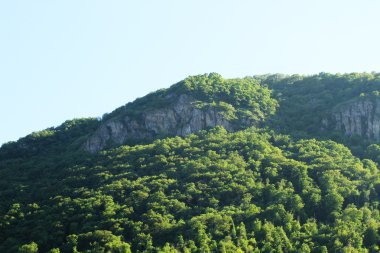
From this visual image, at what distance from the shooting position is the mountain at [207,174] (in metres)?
99.6

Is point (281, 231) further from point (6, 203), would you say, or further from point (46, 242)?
point (6, 203)

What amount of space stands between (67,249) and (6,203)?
1903cm

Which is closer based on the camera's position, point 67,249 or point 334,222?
point 67,249

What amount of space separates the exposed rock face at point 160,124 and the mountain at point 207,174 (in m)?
0.23

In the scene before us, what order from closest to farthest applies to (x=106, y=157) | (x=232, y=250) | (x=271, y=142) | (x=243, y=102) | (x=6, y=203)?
(x=232, y=250) < (x=6, y=203) < (x=106, y=157) < (x=271, y=142) < (x=243, y=102)

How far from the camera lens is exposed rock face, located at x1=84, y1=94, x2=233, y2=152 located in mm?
137125

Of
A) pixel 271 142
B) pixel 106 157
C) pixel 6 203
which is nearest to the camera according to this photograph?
pixel 6 203

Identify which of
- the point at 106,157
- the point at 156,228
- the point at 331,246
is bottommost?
the point at 331,246

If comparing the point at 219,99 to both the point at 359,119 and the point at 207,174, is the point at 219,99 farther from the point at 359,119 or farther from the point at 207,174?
the point at 207,174

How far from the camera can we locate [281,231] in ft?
329

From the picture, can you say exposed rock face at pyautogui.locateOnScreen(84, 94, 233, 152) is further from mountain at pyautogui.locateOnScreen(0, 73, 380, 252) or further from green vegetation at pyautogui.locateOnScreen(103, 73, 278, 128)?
green vegetation at pyautogui.locateOnScreen(103, 73, 278, 128)

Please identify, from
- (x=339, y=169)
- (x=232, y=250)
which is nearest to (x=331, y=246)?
(x=232, y=250)

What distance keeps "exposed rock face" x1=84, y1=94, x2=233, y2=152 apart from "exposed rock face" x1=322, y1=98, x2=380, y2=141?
20.7 meters

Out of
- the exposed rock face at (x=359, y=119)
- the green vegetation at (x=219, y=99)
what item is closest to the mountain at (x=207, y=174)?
the exposed rock face at (x=359, y=119)
